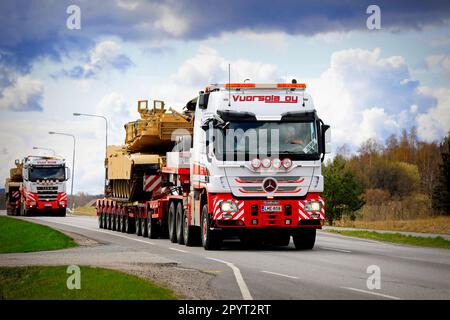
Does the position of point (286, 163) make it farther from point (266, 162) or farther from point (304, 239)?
point (304, 239)

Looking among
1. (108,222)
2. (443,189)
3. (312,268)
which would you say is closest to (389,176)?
(443,189)

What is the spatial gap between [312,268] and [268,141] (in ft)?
19.4

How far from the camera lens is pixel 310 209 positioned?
963 inches

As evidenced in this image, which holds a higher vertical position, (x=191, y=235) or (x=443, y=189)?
(x=443, y=189)

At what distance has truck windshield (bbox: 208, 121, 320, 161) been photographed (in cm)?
2400

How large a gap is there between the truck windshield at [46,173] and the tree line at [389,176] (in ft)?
62.4

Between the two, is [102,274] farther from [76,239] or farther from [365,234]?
[365,234]

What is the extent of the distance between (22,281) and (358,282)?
6.11 meters

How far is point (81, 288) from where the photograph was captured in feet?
48.4

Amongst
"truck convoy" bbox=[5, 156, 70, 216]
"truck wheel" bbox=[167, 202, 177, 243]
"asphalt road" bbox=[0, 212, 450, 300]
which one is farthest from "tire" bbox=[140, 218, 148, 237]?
"truck convoy" bbox=[5, 156, 70, 216]

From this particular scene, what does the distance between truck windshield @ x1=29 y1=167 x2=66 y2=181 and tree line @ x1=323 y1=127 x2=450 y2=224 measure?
749 inches

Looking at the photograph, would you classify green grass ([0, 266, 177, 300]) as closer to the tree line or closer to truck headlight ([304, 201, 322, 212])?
truck headlight ([304, 201, 322, 212])
